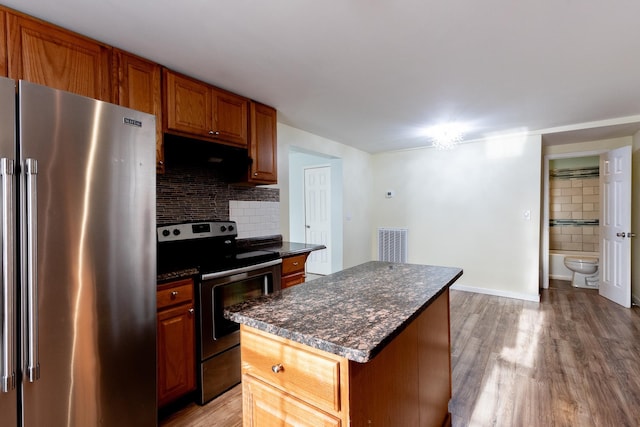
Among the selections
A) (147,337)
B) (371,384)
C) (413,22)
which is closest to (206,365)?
(147,337)

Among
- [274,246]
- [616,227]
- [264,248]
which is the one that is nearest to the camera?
[264,248]

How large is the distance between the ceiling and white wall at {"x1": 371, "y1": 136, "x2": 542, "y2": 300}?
118 centimetres

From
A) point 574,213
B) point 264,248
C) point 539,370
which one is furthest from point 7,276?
point 574,213

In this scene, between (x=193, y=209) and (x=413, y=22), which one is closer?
(x=413, y=22)

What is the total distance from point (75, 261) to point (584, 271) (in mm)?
6120

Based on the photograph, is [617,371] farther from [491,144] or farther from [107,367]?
[107,367]

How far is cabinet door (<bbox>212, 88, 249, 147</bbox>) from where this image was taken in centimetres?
241

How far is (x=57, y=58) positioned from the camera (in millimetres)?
1593

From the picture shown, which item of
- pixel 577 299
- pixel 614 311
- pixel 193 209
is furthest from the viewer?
A: pixel 577 299

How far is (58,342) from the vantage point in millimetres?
1284

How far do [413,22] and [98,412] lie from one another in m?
2.51

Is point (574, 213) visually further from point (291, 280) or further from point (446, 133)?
point (291, 280)

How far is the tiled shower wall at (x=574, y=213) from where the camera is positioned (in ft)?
17.5

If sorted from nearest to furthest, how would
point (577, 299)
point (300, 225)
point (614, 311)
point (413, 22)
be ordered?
point (413, 22)
point (614, 311)
point (577, 299)
point (300, 225)
